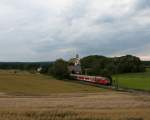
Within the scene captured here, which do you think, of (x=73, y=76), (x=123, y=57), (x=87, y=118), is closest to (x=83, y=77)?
(x=73, y=76)

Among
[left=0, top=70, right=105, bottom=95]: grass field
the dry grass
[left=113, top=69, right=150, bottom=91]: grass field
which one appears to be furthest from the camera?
[left=113, top=69, right=150, bottom=91]: grass field

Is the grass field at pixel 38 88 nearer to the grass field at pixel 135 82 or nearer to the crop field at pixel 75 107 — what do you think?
the grass field at pixel 135 82

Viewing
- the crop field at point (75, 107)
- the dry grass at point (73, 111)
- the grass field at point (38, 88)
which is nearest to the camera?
the dry grass at point (73, 111)

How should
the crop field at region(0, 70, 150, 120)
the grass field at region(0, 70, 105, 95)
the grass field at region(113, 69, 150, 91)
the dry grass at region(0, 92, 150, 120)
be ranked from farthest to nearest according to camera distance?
1. the grass field at region(113, 69, 150, 91)
2. the grass field at region(0, 70, 105, 95)
3. the crop field at region(0, 70, 150, 120)
4. the dry grass at region(0, 92, 150, 120)

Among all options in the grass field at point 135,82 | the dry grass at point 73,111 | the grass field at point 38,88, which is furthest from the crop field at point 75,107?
the grass field at point 135,82

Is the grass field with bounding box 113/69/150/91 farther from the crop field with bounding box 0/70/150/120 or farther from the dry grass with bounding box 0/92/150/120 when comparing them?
the dry grass with bounding box 0/92/150/120

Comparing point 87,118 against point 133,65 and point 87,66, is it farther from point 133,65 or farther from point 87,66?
point 87,66

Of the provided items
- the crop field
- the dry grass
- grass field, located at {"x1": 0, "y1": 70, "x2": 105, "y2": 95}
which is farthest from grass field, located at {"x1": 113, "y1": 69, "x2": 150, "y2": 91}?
the dry grass

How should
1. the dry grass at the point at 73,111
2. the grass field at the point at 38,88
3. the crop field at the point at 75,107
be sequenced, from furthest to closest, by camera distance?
1. the grass field at the point at 38,88
2. the crop field at the point at 75,107
3. the dry grass at the point at 73,111

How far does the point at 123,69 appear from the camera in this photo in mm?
170875

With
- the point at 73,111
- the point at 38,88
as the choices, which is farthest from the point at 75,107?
the point at 38,88

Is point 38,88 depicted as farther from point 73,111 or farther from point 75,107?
point 73,111

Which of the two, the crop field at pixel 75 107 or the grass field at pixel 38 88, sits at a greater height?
the grass field at pixel 38 88

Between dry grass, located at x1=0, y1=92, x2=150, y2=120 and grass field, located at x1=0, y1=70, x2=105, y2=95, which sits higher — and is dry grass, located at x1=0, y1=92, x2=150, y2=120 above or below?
below
